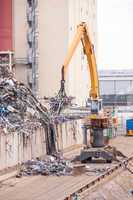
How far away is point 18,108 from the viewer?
121ft

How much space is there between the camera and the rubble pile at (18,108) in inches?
1359

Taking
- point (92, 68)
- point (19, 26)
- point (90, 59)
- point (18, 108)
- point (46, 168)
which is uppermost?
point (19, 26)

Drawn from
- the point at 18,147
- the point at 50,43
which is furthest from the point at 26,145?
the point at 50,43

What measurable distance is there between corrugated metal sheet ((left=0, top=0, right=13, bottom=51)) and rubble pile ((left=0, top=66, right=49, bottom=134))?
2760 cm

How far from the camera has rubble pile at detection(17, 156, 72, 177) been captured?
99.3ft

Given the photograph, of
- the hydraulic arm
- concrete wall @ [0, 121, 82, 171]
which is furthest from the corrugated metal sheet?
the hydraulic arm

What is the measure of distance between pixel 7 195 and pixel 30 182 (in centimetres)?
370

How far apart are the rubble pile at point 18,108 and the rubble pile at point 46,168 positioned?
6.01ft

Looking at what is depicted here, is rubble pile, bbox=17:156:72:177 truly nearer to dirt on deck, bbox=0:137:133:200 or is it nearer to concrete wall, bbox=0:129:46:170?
concrete wall, bbox=0:129:46:170

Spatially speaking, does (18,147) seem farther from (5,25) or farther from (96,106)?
(5,25)

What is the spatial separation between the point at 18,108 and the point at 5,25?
100 feet

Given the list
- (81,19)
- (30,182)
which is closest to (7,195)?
(30,182)

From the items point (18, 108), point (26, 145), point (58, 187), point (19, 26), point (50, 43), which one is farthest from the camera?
point (19, 26)

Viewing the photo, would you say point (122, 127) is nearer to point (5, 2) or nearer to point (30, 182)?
point (5, 2)
